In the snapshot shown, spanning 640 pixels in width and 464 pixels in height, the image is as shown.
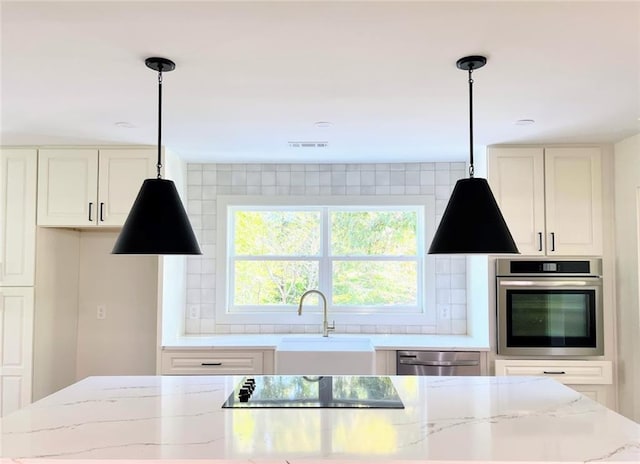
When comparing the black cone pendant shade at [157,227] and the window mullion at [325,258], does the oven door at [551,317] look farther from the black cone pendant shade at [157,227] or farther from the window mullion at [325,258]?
the black cone pendant shade at [157,227]

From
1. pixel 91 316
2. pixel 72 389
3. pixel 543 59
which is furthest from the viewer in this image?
pixel 91 316

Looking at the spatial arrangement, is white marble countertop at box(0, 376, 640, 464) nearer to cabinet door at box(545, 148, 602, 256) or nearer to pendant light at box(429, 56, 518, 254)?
pendant light at box(429, 56, 518, 254)

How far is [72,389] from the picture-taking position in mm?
1960

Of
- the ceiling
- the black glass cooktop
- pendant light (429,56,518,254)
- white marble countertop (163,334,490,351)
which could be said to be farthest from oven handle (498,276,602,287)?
pendant light (429,56,518,254)

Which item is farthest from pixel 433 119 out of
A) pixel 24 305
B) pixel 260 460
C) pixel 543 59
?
pixel 24 305

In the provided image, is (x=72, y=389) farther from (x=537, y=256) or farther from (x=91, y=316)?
(x=537, y=256)

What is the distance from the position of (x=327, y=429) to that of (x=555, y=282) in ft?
7.57

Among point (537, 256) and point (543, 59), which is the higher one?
point (543, 59)

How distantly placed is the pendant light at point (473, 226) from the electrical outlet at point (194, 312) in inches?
102

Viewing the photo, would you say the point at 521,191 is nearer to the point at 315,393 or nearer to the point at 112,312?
the point at 315,393

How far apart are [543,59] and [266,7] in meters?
1.12

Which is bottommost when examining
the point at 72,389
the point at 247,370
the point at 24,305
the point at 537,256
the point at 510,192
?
the point at 247,370

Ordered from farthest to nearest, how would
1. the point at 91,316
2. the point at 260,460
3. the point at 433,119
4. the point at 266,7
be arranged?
1. the point at 91,316
2. the point at 433,119
3. the point at 266,7
4. the point at 260,460

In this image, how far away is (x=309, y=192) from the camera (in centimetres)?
390
